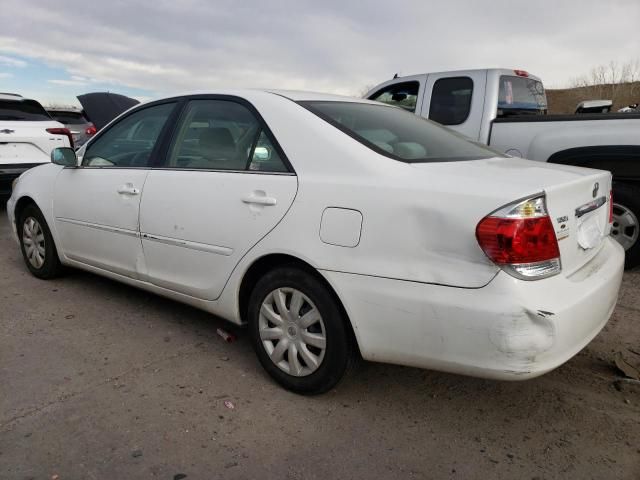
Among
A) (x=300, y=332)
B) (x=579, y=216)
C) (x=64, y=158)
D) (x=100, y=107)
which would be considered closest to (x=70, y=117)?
(x=100, y=107)

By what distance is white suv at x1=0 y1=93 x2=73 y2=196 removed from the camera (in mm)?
7195

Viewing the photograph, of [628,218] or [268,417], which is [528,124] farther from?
[268,417]

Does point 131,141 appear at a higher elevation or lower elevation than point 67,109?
lower

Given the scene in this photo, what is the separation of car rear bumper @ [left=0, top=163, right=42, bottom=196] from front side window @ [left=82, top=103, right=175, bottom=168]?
146 inches

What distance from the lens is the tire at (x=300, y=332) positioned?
2648mm

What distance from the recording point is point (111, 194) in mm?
3770

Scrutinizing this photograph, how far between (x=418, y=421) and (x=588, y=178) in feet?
4.69

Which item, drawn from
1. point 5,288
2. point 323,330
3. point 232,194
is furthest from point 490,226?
point 5,288

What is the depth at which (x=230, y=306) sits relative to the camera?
3135 millimetres

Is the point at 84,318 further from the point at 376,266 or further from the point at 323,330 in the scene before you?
the point at 376,266

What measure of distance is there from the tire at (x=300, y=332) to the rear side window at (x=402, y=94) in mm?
4134

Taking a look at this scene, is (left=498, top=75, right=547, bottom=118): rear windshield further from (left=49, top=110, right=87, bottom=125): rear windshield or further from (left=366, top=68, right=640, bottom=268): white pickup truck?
(left=49, top=110, right=87, bottom=125): rear windshield

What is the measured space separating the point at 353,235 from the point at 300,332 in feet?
2.06

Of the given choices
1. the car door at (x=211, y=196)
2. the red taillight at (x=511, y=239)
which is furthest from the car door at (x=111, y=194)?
the red taillight at (x=511, y=239)
